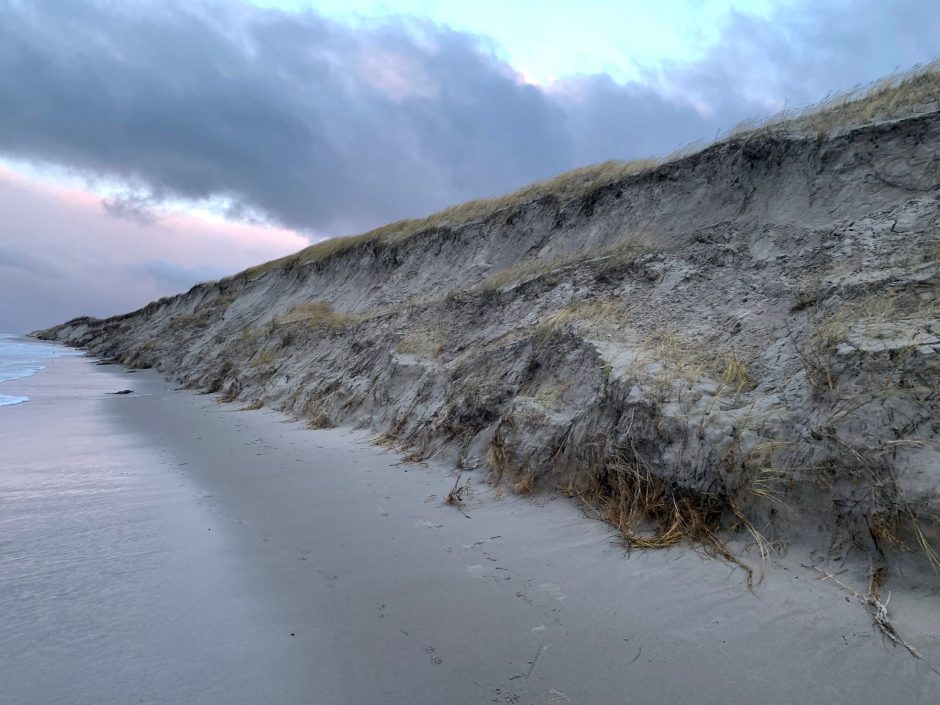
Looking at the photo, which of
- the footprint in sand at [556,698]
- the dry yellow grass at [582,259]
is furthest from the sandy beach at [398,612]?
the dry yellow grass at [582,259]

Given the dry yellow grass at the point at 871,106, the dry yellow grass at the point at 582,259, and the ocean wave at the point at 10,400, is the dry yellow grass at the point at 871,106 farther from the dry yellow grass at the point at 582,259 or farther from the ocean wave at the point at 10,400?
the ocean wave at the point at 10,400

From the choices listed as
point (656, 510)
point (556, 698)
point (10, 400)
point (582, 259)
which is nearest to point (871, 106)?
point (582, 259)

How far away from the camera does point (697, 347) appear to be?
243 inches

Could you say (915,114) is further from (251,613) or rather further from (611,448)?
(251,613)

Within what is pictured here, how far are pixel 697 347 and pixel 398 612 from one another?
4.46 meters

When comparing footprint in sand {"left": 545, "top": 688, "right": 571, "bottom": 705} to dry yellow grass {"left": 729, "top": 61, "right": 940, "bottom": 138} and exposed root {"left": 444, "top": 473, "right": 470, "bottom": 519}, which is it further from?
dry yellow grass {"left": 729, "top": 61, "right": 940, "bottom": 138}

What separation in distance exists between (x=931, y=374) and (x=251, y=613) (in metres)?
4.82

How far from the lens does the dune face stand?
154 inches

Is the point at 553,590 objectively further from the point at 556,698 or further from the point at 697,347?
the point at 697,347

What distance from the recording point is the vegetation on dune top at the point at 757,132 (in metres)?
7.84

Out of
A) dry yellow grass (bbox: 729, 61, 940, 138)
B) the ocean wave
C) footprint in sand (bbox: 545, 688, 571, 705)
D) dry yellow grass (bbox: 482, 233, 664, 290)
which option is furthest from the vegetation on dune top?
the ocean wave

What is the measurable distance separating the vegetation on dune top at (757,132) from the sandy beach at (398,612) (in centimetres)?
749

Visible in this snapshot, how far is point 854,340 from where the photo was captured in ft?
15.0

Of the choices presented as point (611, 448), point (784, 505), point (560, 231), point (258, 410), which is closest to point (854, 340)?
point (784, 505)
